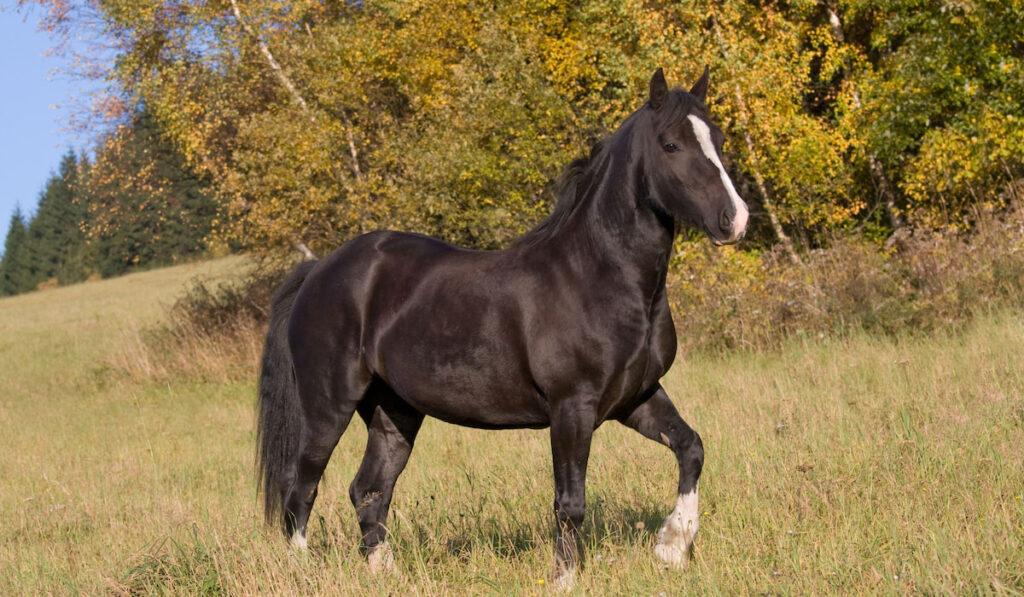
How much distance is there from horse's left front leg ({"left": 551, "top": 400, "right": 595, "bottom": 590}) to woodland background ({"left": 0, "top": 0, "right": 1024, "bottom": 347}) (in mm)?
7651

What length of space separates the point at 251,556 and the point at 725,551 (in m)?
2.26

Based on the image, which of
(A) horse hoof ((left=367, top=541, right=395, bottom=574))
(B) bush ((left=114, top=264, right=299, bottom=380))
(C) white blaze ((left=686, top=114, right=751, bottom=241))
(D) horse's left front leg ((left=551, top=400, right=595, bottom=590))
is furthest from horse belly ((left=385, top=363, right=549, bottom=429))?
(B) bush ((left=114, top=264, right=299, bottom=380))

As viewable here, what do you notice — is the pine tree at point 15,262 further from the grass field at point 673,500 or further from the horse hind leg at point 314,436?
the horse hind leg at point 314,436

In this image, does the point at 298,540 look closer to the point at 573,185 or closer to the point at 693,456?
the point at 693,456

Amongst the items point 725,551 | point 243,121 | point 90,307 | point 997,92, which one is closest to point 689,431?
point 725,551

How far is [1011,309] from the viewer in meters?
9.85

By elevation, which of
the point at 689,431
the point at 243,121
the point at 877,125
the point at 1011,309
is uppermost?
the point at 243,121

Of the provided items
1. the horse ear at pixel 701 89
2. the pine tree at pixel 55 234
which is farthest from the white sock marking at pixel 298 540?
the pine tree at pixel 55 234

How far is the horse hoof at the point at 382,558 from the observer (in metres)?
4.67

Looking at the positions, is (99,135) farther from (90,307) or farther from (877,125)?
(90,307)

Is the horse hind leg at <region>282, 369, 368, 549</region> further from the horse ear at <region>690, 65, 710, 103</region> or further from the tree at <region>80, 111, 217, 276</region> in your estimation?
the tree at <region>80, 111, 217, 276</region>

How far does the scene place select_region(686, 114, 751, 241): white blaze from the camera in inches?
144

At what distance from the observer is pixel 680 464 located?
14.0 ft

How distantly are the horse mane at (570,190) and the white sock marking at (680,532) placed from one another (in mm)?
1411
